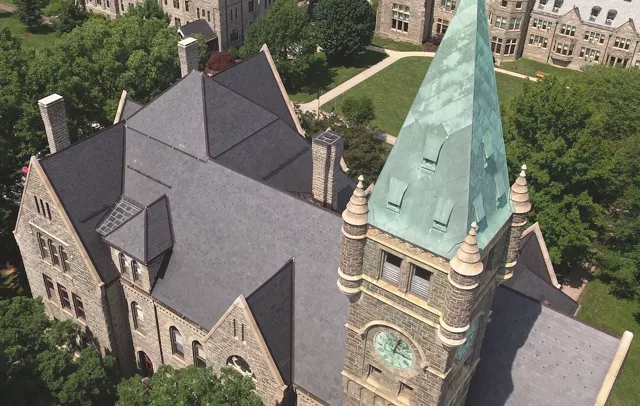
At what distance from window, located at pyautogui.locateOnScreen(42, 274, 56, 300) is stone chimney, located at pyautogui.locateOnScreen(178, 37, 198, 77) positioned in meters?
18.1

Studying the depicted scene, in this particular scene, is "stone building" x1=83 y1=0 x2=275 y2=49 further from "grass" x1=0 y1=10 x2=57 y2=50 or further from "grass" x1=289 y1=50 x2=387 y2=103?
"grass" x1=0 y1=10 x2=57 y2=50

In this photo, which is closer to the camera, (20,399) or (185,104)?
(20,399)

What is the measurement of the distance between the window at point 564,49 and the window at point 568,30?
5.52ft

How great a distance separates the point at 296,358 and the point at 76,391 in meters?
11.8

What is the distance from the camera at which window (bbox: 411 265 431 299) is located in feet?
75.1

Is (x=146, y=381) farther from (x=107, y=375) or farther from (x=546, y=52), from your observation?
(x=546, y=52)

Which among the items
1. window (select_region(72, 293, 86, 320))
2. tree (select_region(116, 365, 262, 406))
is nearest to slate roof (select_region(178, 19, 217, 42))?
window (select_region(72, 293, 86, 320))

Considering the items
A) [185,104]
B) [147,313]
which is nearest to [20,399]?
[147,313]

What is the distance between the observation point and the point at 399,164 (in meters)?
21.9

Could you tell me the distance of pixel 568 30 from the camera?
9494 centimetres

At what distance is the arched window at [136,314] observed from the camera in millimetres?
39825

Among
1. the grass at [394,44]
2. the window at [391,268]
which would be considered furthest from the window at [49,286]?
the grass at [394,44]

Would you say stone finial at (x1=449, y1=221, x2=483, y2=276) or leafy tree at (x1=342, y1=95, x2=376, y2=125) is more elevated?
stone finial at (x1=449, y1=221, x2=483, y2=276)

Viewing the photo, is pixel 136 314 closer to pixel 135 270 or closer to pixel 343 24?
pixel 135 270
